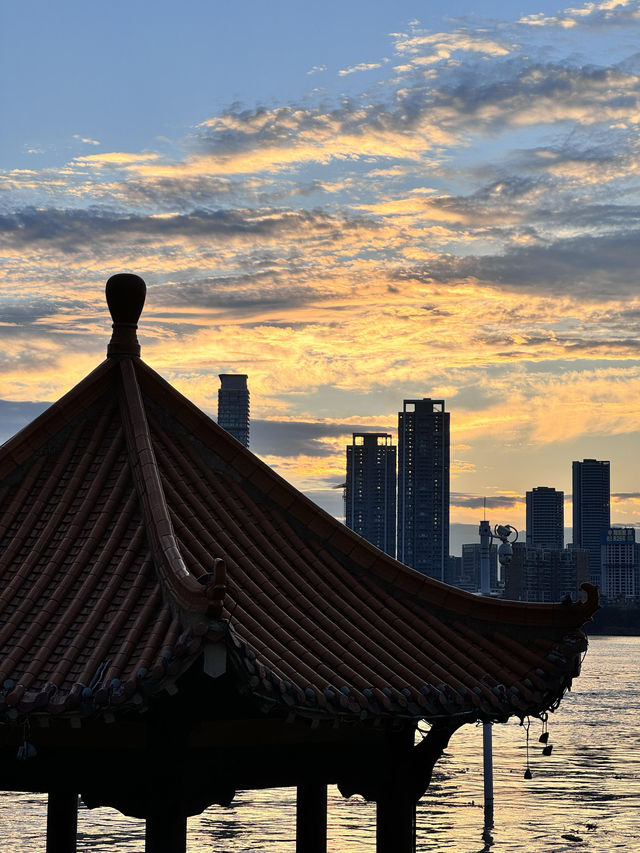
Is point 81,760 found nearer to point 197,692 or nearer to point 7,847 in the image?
point 197,692

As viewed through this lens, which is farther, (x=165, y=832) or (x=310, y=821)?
(x=310, y=821)

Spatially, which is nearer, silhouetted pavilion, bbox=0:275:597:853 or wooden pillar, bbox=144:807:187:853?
silhouetted pavilion, bbox=0:275:597:853

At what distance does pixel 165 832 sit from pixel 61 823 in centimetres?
465

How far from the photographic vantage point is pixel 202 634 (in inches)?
279

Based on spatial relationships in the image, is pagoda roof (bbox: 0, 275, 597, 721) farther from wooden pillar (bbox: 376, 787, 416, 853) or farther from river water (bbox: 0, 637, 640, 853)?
river water (bbox: 0, 637, 640, 853)

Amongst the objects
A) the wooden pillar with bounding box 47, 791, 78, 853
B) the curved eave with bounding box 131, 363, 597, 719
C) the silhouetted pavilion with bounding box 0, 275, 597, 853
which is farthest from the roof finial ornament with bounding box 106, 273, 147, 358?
the wooden pillar with bounding box 47, 791, 78, 853

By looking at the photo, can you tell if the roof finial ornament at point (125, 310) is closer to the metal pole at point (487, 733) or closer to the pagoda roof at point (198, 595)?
the pagoda roof at point (198, 595)

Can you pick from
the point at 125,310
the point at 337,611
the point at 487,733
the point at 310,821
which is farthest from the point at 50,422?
the point at 487,733

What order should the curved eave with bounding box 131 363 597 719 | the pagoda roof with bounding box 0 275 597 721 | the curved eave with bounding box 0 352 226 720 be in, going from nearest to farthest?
the curved eave with bounding box 0 352 226 720 < the pagoda roof with bounding box 0 275 597 721 < the curved eave with bounding box 131 363 597 719

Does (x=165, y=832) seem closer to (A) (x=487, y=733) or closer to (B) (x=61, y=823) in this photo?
(B) (x=61, y=823)

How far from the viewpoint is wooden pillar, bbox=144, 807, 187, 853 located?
27.2 ft

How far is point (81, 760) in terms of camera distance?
8750 millimetres

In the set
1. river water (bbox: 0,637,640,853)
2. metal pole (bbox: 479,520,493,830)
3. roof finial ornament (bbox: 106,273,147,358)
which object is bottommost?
river water (bbox: 0,637,640,853)

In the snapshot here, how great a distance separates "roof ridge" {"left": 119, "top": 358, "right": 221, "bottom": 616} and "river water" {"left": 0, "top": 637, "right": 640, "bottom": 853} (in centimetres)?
4723
